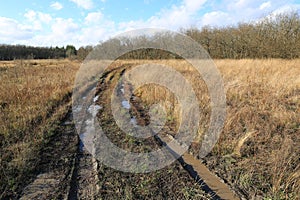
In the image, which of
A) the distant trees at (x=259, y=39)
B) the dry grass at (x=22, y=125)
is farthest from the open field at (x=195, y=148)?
the distant trees at (x=259, y=39)

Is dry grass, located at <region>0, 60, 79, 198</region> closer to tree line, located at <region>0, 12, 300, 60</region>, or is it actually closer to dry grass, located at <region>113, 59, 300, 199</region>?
dry grass, located at <region>113, 59, 300, 199</region>

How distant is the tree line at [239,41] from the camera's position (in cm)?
1970

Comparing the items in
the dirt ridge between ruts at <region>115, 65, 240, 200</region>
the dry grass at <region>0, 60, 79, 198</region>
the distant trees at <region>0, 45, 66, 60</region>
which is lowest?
the dirt ridge between ruts at <region>115, 65, 240, 200</region>

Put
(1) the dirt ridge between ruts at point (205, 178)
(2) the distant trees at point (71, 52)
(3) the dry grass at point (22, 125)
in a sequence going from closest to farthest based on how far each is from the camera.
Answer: (1) the dirt ridge between ruts at point (205, 178) < (3) the dry grass at point (22, 125) < (2) the distant trees at point (71, 52)

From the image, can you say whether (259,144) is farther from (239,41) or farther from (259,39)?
(239,41)

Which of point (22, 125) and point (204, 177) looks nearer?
point (204, 177)

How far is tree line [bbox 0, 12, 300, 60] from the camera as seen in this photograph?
64.6 feet

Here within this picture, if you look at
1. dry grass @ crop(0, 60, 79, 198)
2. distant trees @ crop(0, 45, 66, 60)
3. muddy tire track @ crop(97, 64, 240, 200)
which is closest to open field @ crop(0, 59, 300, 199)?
dry grass @ crop(0, 60, 79, 198)

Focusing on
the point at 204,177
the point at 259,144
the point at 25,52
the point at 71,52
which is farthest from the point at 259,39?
the point at 25,52

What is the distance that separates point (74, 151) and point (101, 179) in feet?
4.51

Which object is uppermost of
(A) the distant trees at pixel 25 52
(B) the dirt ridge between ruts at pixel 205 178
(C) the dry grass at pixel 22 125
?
(A) the distant trees at pixel 25 52

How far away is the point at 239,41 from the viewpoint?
23.4 metres

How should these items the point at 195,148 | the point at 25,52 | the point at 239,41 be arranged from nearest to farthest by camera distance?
the point at 195,148
the point at 239,41
the point at 25,52

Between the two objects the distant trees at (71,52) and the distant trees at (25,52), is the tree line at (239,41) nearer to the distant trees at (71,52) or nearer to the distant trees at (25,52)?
the distant trees at (71,52)
